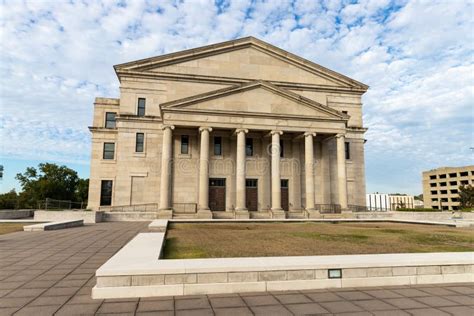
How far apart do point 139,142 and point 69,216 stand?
10.9 m

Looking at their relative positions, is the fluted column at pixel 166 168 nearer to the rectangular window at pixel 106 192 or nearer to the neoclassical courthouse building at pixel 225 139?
the neoclassical courthouse building at pixel 225 139

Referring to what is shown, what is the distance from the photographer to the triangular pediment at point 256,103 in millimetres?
31438

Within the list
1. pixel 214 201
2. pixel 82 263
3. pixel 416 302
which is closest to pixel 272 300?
Answer: pixel 416 302

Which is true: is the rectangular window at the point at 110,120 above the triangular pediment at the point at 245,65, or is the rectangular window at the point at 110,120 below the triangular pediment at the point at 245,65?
below

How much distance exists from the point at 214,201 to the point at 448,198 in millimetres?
111622

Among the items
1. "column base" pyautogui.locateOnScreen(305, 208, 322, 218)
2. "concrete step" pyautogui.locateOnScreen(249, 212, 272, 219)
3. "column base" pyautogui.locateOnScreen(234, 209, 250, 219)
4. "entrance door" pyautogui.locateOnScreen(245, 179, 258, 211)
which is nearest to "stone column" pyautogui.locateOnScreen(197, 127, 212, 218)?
"column base" pyautogui.locateOnScreen(234, 209, 250, 219)

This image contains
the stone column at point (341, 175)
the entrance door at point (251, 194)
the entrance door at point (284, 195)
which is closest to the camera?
the stone column at point (341, 175)

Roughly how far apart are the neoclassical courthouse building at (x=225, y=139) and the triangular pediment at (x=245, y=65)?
123mm

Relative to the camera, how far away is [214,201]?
114 feet

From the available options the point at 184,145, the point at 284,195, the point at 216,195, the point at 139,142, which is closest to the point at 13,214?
the point at 139,142

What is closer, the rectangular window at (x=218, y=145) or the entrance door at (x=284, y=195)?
the rectangular window at (x=218, y=145)

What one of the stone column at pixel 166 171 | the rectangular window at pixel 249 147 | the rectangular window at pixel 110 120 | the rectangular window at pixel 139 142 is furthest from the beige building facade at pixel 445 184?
the rectangular window at pixel 110 120

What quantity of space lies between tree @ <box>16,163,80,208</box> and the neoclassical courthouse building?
32.6 metres

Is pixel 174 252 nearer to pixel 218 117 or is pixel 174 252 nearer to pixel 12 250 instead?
pixel 12 250
